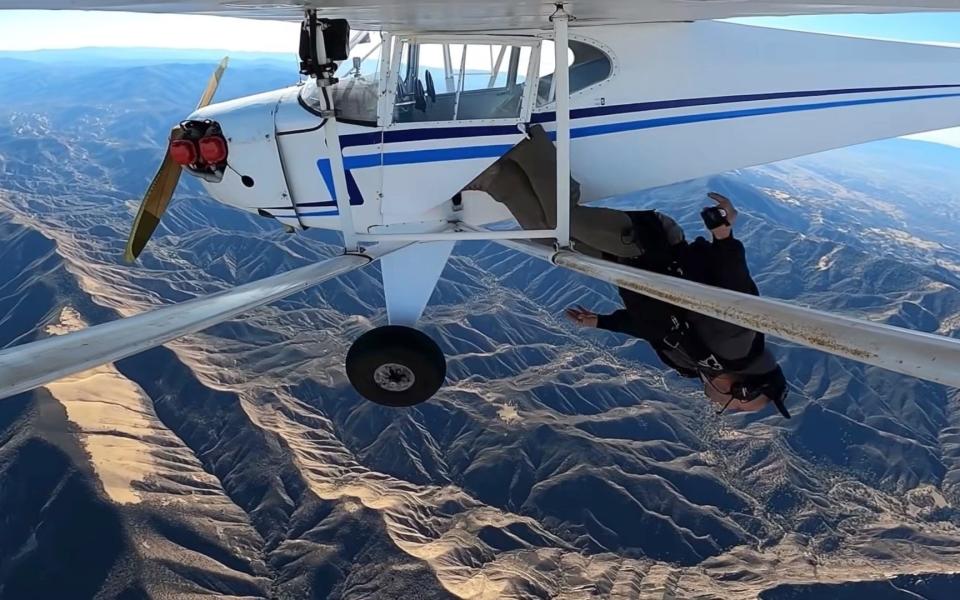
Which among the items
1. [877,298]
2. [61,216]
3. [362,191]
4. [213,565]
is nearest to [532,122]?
[362,191]

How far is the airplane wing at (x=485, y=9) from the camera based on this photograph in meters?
3.49

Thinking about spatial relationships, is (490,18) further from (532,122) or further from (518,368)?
(518,368)

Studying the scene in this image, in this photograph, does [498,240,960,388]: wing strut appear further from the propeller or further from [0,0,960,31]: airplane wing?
the propeller

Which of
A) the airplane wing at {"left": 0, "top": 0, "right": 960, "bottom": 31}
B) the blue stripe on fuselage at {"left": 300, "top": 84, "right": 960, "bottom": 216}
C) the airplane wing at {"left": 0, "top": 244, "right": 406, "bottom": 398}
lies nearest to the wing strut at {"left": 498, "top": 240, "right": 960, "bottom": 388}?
the airplane wing at {"left": 0, "top": 0, "right": 960, "bottom": 31}

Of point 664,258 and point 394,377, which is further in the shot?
point 394,377

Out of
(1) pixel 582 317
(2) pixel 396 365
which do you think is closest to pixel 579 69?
(1) pixel 582 317

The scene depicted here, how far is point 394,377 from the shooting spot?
562 centimetres

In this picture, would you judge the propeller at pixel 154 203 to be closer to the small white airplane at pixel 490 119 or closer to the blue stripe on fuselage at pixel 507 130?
the small white airplane at pixel 490 119

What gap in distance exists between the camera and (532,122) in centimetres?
521

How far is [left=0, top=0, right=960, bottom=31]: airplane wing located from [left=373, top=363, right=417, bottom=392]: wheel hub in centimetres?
281

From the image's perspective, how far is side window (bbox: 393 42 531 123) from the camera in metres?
5.30

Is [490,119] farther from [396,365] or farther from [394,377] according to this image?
[394,377]

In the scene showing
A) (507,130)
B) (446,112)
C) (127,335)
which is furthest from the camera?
(446,112)

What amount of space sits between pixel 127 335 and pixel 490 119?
3.21 m
